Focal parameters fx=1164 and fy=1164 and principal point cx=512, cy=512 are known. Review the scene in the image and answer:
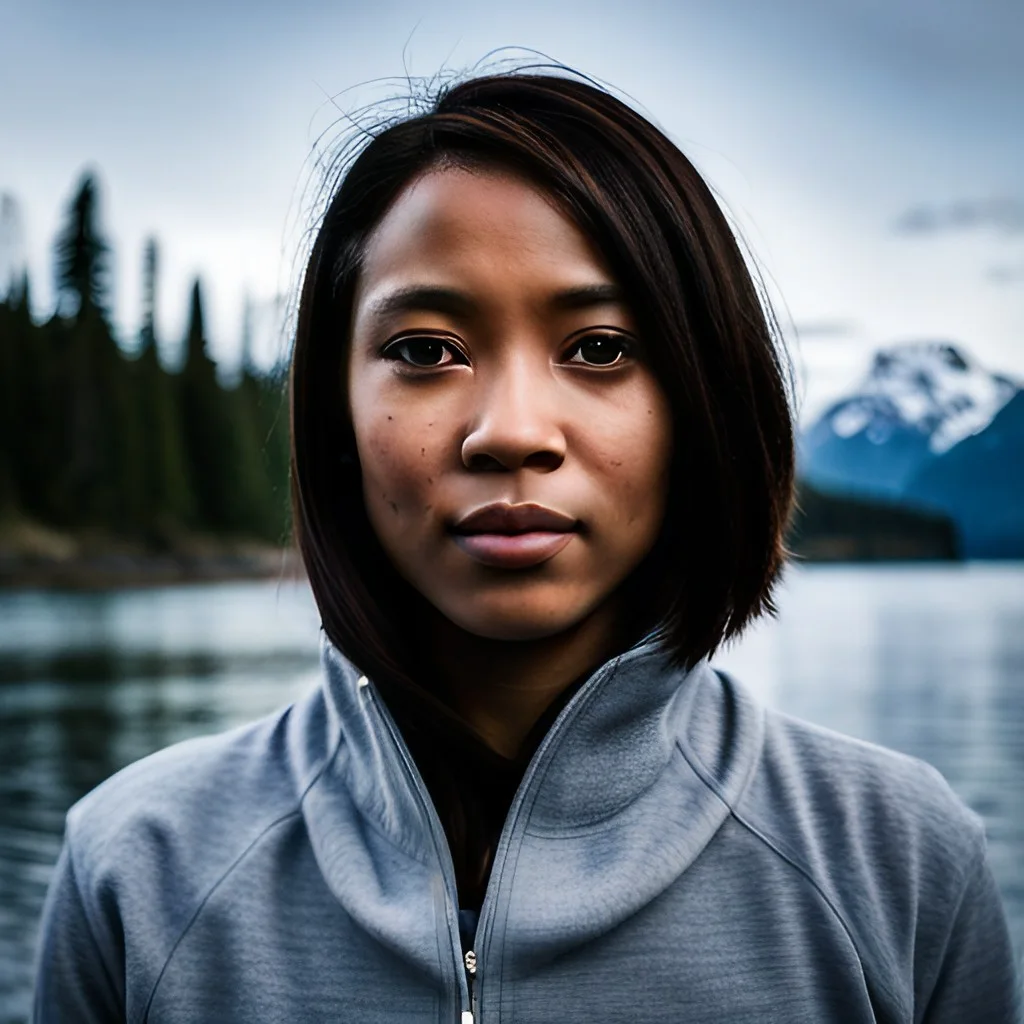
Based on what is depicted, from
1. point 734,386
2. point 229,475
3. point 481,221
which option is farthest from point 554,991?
point 229,475

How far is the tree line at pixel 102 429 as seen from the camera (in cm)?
4794

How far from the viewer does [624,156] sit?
1575mm

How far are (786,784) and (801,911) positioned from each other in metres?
0.18

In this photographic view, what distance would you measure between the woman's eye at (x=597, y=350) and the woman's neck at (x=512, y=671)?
361mm

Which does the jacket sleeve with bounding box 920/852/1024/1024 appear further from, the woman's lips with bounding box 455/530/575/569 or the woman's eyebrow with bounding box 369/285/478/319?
the woman's eyebrow with bounding box 369/285/478/319

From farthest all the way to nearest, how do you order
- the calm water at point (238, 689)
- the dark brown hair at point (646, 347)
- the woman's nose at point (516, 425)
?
the calm water at point (238, 689)
the dark brown hair at point (646, 347)
the woman's nose at point (516, 425)

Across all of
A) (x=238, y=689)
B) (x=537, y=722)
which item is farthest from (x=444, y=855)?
(x=238, y=689)

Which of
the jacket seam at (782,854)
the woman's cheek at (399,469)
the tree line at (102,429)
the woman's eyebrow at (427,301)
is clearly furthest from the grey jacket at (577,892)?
the tree line at (102,429)

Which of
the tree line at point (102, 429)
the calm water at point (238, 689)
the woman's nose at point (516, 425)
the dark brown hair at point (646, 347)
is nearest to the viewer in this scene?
the woman's nose at point (516, 425)

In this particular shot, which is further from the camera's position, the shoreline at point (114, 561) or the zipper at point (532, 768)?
the shoreline at point (114, 561)

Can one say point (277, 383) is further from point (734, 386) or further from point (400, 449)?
point (734, 386)

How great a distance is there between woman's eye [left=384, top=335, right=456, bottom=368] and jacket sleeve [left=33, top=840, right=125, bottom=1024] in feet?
2.78

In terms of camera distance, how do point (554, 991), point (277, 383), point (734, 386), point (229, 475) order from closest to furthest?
point (554, 991) → point (734, 386) → point (277, 383) → point (229, 475)

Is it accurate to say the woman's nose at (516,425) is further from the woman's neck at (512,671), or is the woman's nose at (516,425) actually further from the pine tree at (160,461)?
the pine tree at (160,461)
